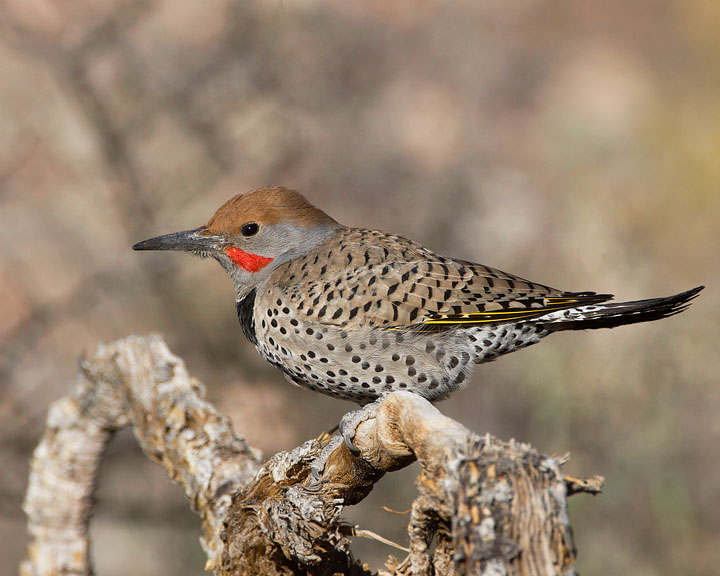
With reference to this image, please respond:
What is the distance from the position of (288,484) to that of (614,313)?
133 cm

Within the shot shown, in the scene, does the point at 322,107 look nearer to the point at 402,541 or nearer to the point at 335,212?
the point at 335,212

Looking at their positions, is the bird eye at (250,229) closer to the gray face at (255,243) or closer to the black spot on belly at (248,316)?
the gray face at (255,243)

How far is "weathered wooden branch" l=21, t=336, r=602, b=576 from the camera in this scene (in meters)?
1.69

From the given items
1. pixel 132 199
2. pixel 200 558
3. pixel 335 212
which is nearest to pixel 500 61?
pixel 335 212

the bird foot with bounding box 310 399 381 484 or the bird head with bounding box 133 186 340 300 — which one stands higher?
the bird head with bounding box 133 186 340 300

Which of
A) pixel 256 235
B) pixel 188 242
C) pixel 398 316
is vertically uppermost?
pixel 256 235

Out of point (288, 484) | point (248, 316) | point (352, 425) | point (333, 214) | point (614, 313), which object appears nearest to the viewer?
point (352, 425)

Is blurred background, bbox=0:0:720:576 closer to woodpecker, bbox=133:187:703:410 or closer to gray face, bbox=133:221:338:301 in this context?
woodpecker, bbox=133:187:703:410

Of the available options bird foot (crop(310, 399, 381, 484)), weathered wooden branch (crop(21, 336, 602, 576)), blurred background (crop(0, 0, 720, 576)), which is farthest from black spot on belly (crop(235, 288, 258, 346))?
blurred background (crop(0, 0, 720, 576))

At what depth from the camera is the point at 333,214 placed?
702 centimetres

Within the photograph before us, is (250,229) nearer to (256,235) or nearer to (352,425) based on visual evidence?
(256,235)

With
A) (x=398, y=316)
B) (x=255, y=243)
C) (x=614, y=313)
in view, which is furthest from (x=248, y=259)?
(x=614, y=313)

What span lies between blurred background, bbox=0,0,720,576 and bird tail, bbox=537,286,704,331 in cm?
245

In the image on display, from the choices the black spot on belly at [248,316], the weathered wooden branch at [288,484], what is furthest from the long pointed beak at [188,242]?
the weathered wooden branch at [288,484]
